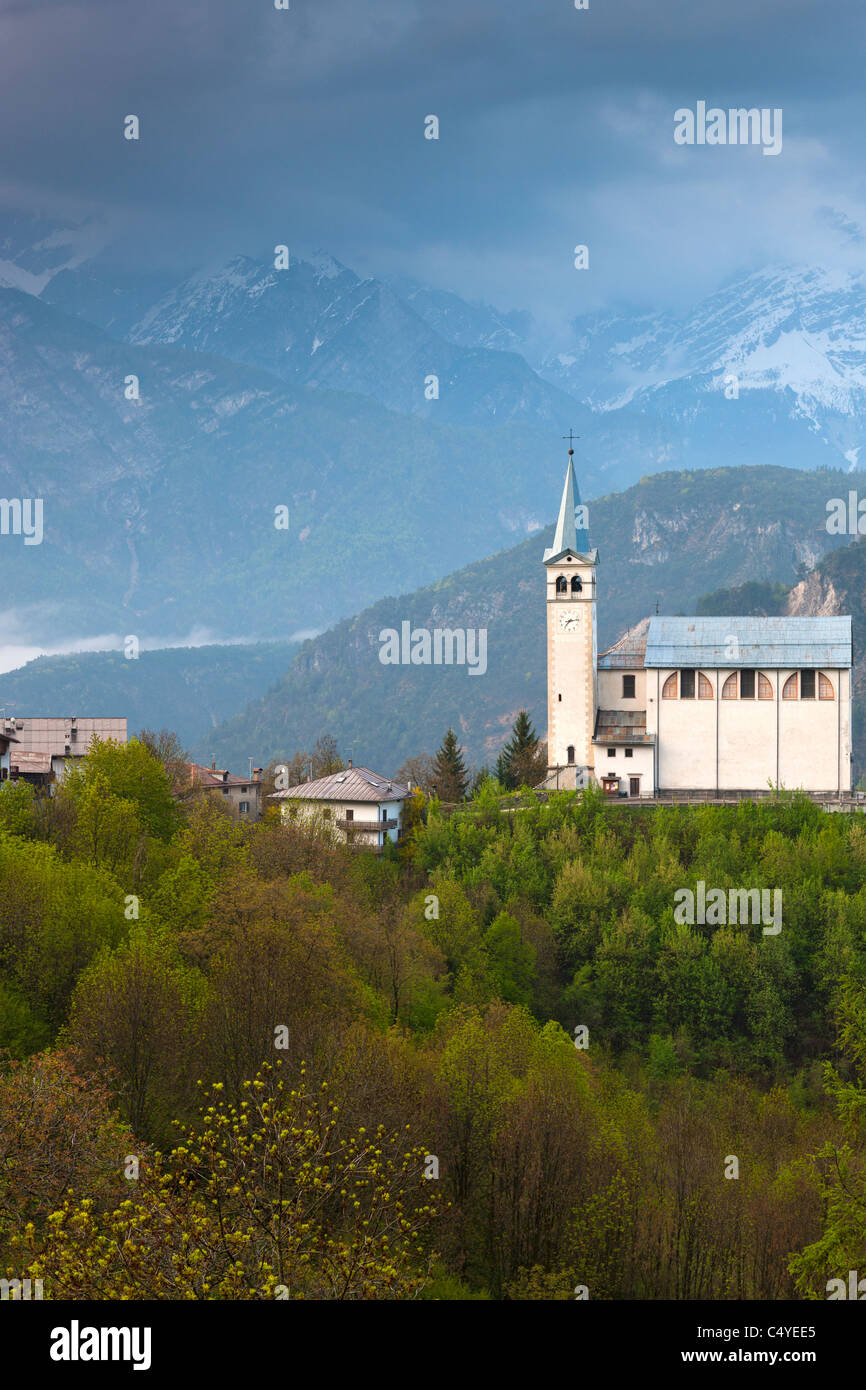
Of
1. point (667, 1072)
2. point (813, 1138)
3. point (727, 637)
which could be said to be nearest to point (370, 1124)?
point (813, 1138)

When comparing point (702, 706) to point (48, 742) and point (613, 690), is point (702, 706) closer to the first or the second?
point (613, 690)

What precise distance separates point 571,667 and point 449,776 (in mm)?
15808

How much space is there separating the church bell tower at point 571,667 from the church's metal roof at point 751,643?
3492 millimetres

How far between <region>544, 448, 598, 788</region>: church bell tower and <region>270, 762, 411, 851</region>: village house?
8781 mm

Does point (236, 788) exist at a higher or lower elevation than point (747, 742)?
lower

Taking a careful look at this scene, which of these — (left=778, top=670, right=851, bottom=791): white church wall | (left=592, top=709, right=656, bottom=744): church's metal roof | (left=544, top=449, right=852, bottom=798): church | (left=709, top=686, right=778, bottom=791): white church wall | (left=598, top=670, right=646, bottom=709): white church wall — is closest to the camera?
(left=778, top=670, right=851, bottom=791): white church wall

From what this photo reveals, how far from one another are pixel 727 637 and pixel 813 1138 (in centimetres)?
3256

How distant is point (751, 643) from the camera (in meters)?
85.2

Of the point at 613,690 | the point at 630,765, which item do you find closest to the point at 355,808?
the point at 630,765

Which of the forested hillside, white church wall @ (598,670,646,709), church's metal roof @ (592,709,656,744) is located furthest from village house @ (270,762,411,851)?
white church wall @ (598,670,646,709)

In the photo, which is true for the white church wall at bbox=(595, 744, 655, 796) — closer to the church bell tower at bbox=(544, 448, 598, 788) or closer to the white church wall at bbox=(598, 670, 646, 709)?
the church bell tower at bbox=(544, 448, 598, 788)

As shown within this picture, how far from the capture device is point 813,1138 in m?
59.9

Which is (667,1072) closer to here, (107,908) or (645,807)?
(645,807)

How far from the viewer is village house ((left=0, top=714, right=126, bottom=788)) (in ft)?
335
